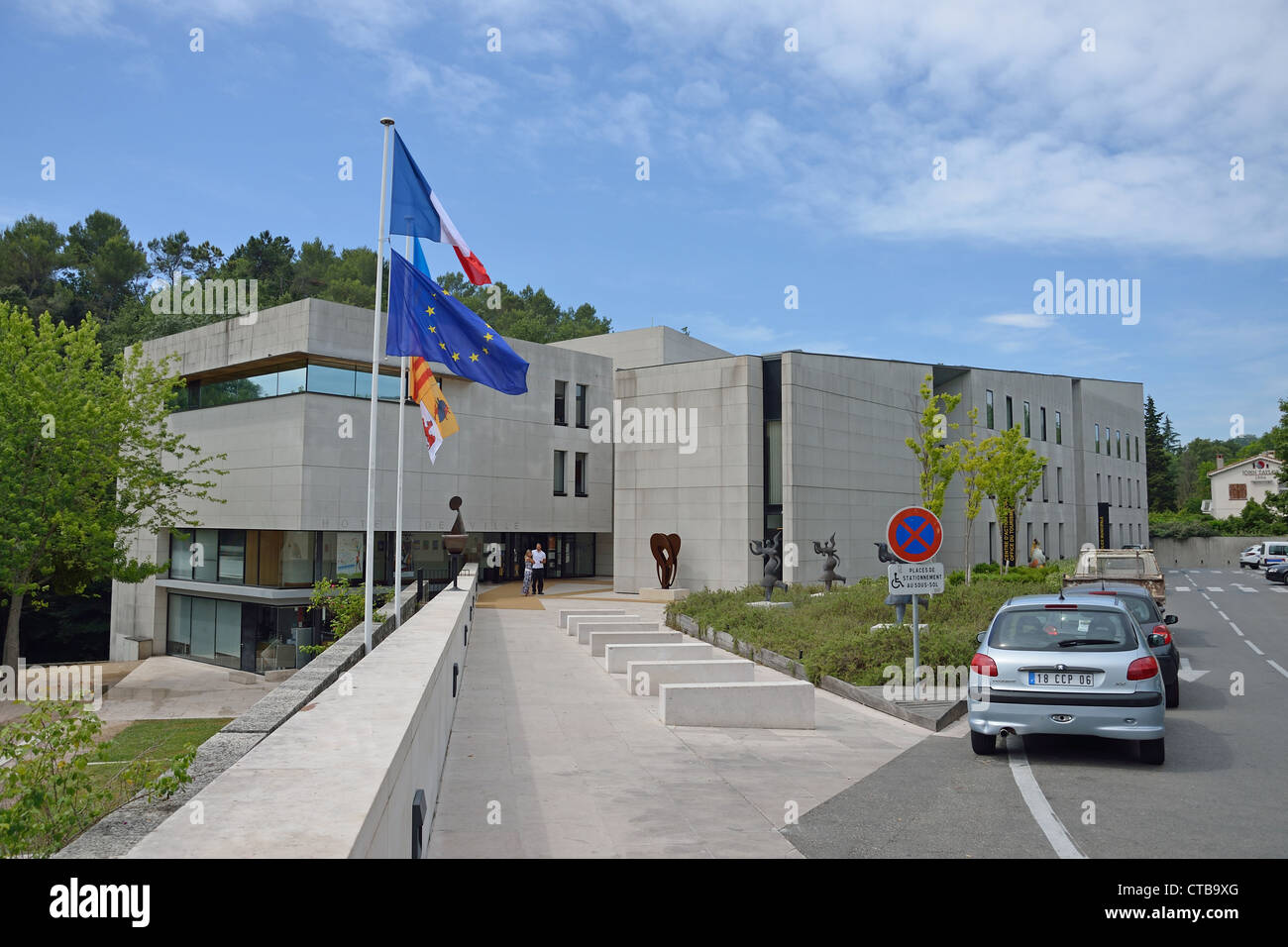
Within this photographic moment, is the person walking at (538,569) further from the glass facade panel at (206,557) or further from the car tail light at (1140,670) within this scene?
the car tail light at (1140,670)

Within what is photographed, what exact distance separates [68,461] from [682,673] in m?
26.7

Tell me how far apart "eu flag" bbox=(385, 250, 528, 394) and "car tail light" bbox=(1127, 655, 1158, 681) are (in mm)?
7543

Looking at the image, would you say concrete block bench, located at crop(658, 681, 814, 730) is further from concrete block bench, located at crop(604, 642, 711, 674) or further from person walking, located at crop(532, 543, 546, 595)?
person walking, located at crop(532, 543, 546, 595)

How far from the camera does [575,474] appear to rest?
139ft

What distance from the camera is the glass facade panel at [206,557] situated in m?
35.2

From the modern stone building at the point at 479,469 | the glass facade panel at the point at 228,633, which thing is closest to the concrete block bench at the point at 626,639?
the modern stone building at the point at 479,469

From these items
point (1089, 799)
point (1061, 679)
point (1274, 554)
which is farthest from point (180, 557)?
point (1274, 554)

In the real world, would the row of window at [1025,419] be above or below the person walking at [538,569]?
above

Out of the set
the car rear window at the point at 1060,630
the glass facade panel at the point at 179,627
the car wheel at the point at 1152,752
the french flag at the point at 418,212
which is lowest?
the glass facade panel at the point at 179,627

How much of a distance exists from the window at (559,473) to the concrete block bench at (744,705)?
3092cm

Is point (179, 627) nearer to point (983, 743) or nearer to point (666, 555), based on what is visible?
point (666, 555)

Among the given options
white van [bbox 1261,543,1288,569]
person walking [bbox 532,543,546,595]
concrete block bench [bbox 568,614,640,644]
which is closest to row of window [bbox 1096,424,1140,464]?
white van [bbox 1261,543,1288,569]

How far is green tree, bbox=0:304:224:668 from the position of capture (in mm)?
29391
